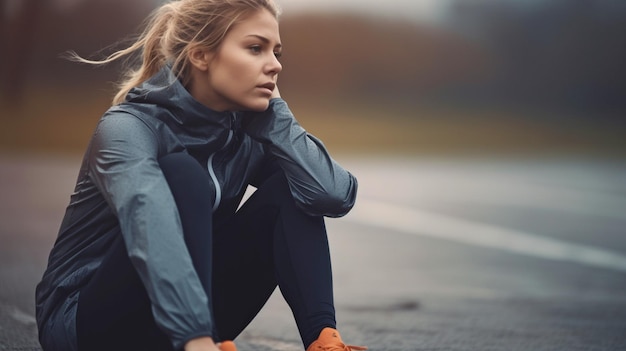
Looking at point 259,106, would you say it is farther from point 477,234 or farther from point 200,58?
point 477,234

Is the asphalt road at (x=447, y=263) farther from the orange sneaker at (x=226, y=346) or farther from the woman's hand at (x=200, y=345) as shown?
the woman's hand at (x=200, y=345)

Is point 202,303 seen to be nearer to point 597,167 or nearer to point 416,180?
point 416,180

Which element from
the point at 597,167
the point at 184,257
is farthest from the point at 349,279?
the point at 597,167

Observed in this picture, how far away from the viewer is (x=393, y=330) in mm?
5016

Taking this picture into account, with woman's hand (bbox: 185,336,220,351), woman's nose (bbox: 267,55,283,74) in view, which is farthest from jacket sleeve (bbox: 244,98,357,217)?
woman's hand (bbox: 185,336,220,351)

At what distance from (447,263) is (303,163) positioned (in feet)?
14.9

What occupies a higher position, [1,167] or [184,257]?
[184,257]

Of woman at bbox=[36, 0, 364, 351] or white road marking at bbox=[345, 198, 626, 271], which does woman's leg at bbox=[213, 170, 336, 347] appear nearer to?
woman at bbox=[36, 0, 364, 351]

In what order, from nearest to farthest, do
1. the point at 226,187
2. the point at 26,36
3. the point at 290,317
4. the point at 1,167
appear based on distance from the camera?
the point at 226,187
the point at 290,317
the point at 1,167
the point at 26,36

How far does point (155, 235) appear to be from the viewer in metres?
2.80

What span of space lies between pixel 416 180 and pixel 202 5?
12.2 meters

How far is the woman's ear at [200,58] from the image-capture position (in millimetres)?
3340

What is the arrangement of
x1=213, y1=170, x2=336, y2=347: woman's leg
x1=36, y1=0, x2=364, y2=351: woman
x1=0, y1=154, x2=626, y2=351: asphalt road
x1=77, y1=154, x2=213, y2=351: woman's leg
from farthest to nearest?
1. x1=0, y1=154, x2=626, y2=351: asphalt road
2. x1=213, y1=170, x2=336, y2=347: woman's leg
3. x1=77, y1=154, x2=213, y2=351: woman's leg
4. x1=36, y1=0, x2=364, y2=351: woman

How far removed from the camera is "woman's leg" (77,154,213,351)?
117 inches
